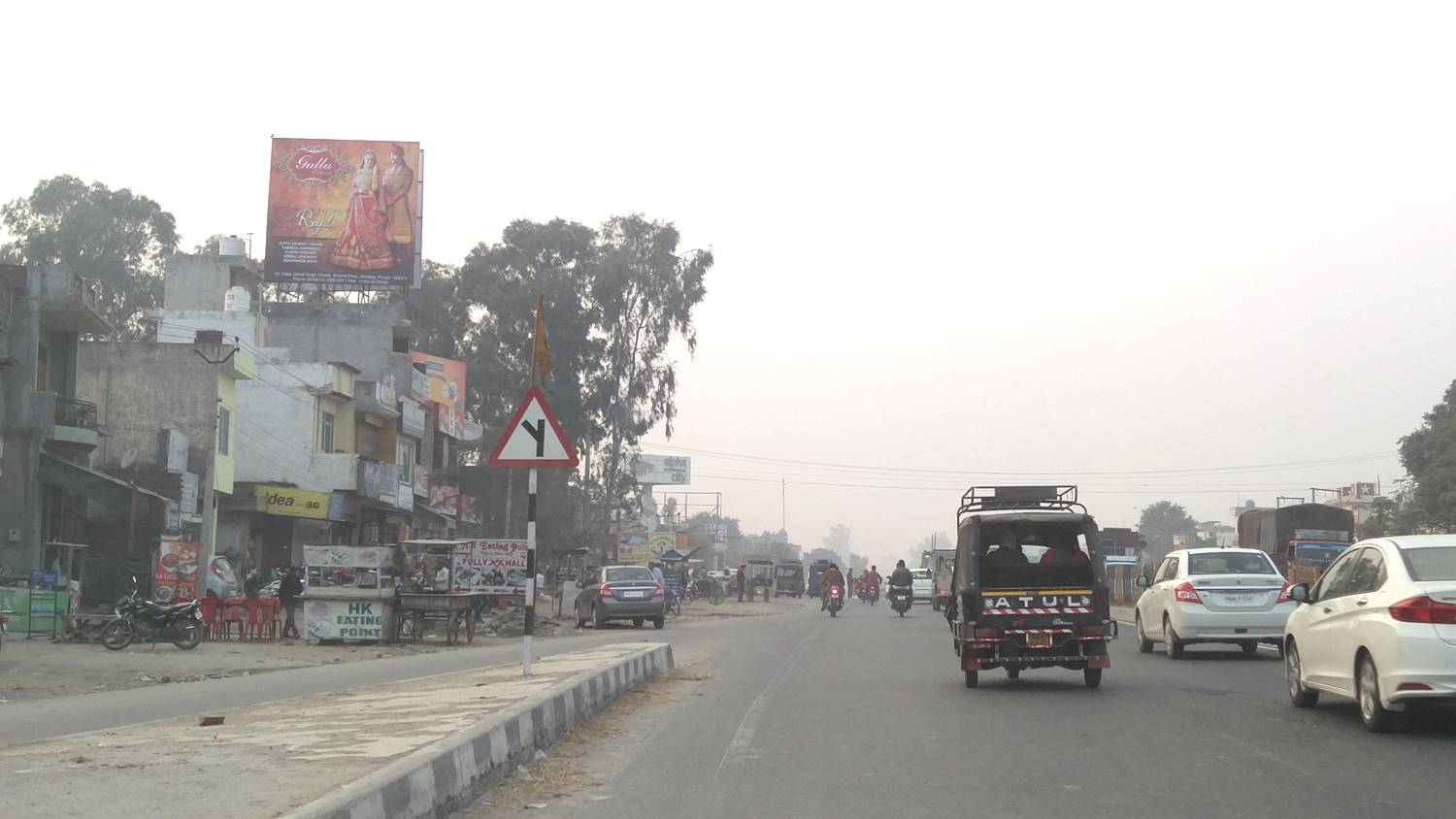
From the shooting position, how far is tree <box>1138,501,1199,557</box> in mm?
186625

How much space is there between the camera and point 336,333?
198 ft

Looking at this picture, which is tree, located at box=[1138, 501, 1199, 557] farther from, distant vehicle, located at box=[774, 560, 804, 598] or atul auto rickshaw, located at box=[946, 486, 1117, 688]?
A: atul auto rickshaw, located at box=[946, 486, 1117, 688]

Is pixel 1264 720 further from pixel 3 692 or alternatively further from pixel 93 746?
pixel 3 692

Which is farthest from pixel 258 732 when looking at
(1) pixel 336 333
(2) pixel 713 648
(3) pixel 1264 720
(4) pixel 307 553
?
(1) pixel 336 333

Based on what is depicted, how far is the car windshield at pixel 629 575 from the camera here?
35250mm

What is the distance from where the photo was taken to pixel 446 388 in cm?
6331

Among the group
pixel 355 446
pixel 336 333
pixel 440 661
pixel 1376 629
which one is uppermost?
pixel 336 333

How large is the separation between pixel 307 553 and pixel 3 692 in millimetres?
10816

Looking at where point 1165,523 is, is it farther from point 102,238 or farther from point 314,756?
point 314,756

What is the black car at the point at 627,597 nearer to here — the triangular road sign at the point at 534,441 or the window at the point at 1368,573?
the triangular road sign at the point at 534,441

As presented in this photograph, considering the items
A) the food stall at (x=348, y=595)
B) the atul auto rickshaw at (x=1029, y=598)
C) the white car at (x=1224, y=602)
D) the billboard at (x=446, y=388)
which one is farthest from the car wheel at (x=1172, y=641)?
the billboard at (x=446, y=388)

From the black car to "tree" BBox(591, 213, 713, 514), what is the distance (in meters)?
27.6

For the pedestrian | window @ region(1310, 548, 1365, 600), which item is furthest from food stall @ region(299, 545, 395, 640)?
window @ region(1310, 548, 1365, 600)

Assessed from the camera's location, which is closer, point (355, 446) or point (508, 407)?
point (355, 446)
